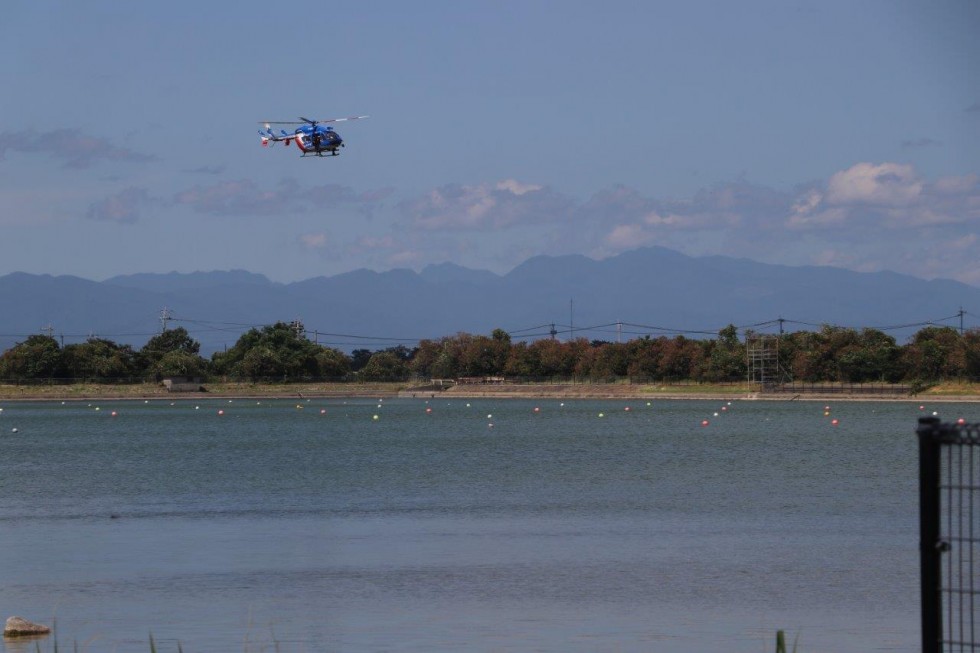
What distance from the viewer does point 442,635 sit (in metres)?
19.0

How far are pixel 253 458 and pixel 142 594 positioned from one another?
128 ft

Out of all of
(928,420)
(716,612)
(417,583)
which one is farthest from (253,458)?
(928,420)

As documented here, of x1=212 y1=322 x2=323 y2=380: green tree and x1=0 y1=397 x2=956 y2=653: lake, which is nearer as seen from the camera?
x1=0 y1=397 x2=956 y2=653: lake

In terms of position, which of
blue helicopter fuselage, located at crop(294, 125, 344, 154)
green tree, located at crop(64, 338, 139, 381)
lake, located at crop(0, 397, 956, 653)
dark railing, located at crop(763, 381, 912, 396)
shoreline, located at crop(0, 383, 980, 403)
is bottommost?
lake, located at crop(0, 397, 956, 653)

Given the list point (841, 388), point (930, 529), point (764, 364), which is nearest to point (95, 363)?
point (764, 364)

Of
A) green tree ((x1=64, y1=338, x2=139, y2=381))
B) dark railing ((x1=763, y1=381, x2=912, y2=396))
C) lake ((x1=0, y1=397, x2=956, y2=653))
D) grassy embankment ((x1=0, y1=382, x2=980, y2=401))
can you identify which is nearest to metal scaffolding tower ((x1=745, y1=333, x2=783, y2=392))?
dark railing ((x1=763, y1=381, x2=912, y2=396))

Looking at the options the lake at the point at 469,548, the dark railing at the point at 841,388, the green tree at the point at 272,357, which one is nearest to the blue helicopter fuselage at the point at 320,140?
the lake at the point at 469,548

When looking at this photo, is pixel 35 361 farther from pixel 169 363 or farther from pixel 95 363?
pixel 169 363

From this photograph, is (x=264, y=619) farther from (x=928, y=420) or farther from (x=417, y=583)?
(x=928, y=420)

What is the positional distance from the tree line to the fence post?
120 m

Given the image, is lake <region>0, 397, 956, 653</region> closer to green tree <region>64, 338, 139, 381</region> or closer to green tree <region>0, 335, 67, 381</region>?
green tree <region>0, 335, 67, 381</region>

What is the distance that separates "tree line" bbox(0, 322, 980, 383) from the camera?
429ft

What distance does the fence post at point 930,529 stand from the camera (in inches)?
337

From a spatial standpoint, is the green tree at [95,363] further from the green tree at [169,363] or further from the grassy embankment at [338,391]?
the green tree at [169,363]
